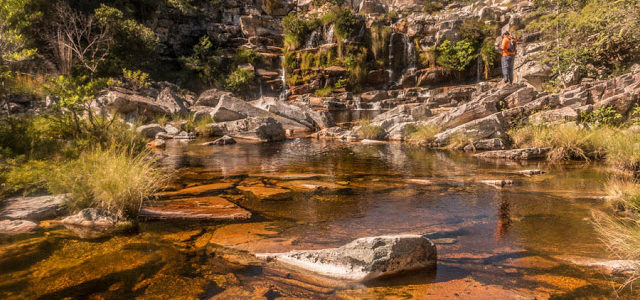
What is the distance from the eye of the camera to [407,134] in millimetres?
13617

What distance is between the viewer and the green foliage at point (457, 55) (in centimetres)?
2564

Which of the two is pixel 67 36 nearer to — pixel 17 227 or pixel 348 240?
pixel 17 227

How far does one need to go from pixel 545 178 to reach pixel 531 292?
5016 mm

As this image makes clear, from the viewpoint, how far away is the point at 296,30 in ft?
97.1

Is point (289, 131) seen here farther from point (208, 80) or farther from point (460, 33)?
point (460, 33)

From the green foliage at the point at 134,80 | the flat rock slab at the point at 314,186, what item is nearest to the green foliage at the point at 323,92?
the green foliage at the point at 134,80

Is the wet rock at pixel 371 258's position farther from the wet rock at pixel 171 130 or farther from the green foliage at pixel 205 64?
the green foliage at pixel 205 64

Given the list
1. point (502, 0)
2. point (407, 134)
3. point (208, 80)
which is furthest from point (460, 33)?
point (208, 80)

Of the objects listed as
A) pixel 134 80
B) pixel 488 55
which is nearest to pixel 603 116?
pixel 488 55

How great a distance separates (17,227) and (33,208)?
0.45m

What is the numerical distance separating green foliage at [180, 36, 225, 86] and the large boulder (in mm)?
13488

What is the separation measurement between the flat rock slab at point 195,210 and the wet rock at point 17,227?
1088mm

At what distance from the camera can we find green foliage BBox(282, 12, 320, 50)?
29578 mm

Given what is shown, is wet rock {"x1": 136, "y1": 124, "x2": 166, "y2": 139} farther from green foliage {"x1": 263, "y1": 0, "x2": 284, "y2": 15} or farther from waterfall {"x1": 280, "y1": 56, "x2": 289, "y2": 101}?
green foliage {"x1": 263, "y1": 0, "x2": 284, "y2": 15}
